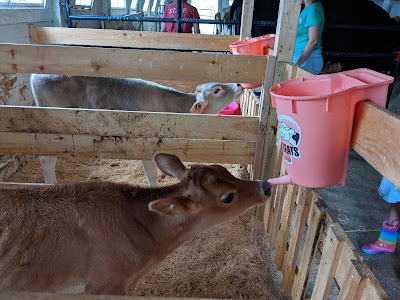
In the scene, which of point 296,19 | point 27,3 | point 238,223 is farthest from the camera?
point 27,3

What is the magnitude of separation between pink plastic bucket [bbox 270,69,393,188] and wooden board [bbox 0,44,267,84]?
3.88 ft

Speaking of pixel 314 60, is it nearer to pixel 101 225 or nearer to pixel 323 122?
pixel 323 122

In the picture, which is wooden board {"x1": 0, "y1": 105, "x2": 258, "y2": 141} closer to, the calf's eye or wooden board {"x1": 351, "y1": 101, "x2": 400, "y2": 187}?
the calf's eye

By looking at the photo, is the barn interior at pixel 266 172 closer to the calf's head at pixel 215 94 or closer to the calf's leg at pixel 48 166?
the calf's head at pixel 215 94

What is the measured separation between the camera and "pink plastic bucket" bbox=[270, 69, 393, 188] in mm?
1543

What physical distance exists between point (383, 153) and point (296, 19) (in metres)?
1.85

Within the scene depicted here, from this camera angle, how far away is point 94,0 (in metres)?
11.6

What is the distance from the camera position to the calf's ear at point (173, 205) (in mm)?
1882

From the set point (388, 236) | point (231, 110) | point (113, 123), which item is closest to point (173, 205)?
point (113, 123)

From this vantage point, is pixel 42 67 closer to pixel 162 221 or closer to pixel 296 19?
pixel 162 221

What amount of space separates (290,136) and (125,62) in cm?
180

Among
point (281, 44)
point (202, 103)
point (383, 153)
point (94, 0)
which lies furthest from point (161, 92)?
point (94, 0)

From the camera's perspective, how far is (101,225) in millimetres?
2121

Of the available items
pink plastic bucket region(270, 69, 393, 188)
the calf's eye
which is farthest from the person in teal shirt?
pink plastic bucket region(270, 69, 393, 188)
